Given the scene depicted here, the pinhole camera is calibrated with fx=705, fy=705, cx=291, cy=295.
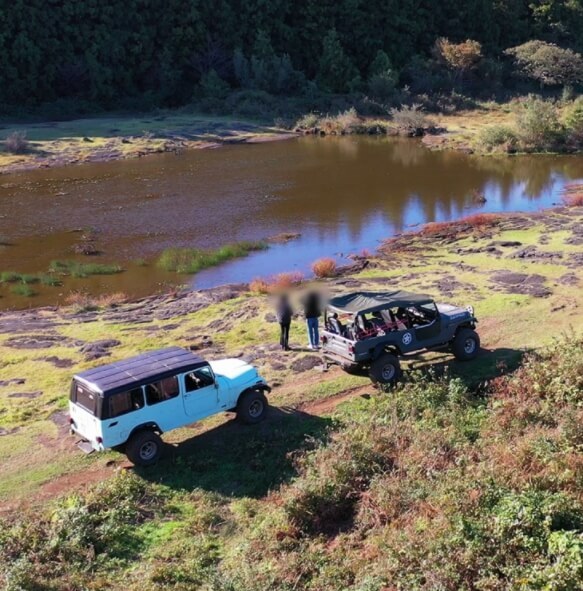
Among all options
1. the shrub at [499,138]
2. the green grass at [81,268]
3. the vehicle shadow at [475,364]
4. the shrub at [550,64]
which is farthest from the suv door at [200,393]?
the shrub at [550,64]

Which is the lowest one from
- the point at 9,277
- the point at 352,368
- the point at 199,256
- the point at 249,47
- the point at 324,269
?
the point at 9,277

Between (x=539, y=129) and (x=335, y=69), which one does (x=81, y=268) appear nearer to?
(x=539, y=129)

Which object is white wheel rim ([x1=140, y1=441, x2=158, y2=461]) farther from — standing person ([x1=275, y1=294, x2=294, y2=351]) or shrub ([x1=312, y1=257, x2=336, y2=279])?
shrub ([x1=312, y1=257, x2=336, y2=279])

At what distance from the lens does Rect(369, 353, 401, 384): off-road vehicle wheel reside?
1644cm

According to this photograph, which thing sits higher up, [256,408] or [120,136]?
[120,136]

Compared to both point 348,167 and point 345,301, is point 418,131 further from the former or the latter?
point 345,301

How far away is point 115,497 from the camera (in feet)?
42.2

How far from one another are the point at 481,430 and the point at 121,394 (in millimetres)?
7115

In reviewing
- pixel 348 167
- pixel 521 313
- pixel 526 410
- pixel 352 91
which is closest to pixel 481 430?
pixel 526 410

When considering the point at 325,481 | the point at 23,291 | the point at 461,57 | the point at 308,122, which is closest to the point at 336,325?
the point at 325,481

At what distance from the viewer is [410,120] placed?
6912cm

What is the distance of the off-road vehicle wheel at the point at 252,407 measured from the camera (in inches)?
604

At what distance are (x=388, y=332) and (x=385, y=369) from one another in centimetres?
87

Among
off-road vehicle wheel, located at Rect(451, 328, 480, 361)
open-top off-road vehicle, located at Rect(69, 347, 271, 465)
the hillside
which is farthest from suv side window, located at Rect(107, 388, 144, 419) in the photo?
off-road vehicle wheel, located at Rect(451, 328, 480, 361)
